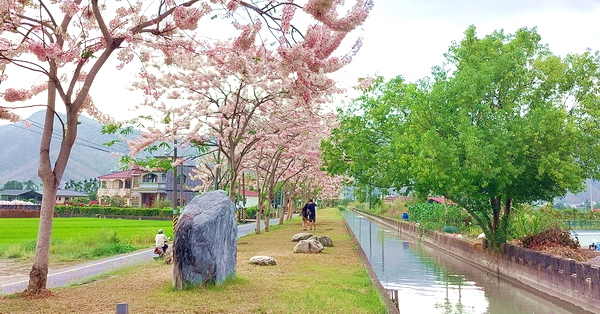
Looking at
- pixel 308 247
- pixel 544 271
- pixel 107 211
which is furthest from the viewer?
pixel 107 211

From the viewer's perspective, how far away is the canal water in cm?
1457

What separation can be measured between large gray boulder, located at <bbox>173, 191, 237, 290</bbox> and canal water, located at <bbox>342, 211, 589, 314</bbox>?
6001 mm

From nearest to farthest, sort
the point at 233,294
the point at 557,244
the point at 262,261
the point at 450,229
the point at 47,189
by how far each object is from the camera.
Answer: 1. the point at 47,189
2. the point at 233,294
3. the point at 262,261
4. the point at 557,244
5. the point at 450,229

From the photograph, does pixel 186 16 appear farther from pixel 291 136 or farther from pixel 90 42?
pixel 291 136

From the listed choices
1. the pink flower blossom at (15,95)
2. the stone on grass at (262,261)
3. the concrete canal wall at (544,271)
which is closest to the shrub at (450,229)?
the concrete canal wall at (544,271)

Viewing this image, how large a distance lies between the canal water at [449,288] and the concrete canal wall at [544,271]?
0.29 m

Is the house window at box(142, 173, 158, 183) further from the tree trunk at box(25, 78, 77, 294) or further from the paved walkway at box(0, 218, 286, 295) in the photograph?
the tree trunk at box(25, 78, 77, 294)

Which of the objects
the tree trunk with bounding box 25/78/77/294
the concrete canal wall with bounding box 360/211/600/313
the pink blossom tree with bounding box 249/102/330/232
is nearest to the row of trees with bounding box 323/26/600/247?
the concrete canal wall with bounding box 360/211/600/313

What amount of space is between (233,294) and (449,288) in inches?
415

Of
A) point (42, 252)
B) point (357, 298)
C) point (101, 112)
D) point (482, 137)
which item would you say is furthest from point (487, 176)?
point (42, 252)

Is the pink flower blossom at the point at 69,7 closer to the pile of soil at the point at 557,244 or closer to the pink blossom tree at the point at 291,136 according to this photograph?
the pink blossom tree at the point at 291,136

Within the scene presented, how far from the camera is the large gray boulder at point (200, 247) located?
9.95m

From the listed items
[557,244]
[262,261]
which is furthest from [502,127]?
[262,261]

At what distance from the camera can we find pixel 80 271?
1447cm
